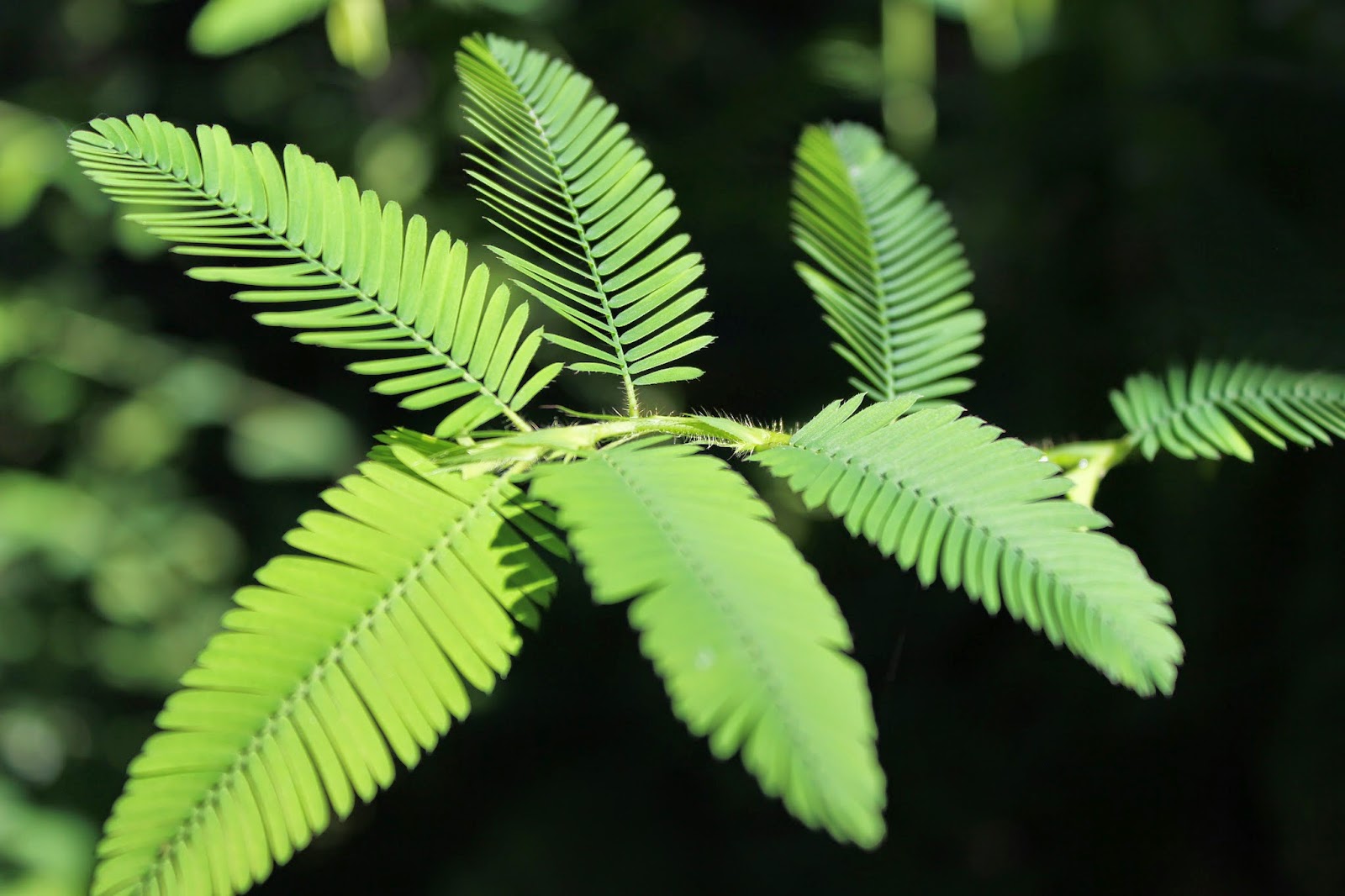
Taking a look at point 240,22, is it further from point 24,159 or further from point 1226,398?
point 1226,398

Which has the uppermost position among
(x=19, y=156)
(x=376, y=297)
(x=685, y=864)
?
(x=19, y=156)

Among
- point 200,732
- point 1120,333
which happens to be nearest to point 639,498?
point 200,732

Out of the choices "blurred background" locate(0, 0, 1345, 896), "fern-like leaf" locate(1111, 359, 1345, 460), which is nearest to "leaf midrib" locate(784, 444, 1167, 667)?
"fern-like leaf" locate(1111, 359, 1345, 460)

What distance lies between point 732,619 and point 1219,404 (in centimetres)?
68

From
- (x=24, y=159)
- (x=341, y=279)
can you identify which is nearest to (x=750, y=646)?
(x=341, y=279)

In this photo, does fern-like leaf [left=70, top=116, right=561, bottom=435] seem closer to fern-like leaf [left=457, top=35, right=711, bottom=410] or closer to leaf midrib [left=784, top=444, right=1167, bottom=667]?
fern-like leaf [left=457, top=35, right=711, bottom=410]

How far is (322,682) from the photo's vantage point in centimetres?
57

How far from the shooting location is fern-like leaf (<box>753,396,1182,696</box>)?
Answer: 1.79ft

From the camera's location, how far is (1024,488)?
0.60 meters

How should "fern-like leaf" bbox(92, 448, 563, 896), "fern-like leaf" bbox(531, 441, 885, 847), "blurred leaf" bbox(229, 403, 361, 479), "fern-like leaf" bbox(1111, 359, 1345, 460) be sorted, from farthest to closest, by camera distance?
"blurred leaf" bbox(229, 403, 361, 479)
"fern-like leaf" bbox(1111, 359, 1345, 460)
"fern-like leaf" bbox(92, 448, 563, 896)
"fern-like leaf" bbox(531, 441, 885, 847)

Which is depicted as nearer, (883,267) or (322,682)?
(322,682)

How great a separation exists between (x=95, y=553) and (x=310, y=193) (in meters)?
1.95

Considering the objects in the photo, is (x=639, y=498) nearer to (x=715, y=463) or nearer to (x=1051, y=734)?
(x=715, y=463)

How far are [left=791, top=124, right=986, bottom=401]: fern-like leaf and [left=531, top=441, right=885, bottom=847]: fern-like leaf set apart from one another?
0.35 metres
